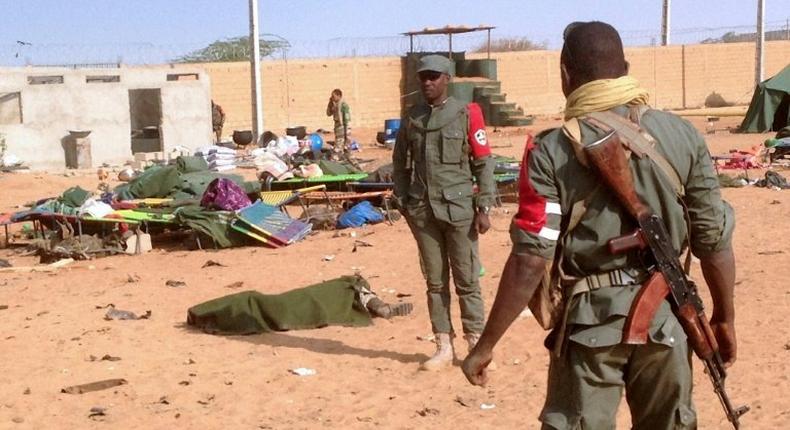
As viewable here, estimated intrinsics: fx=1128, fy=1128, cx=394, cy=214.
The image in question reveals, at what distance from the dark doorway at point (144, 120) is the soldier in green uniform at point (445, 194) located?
18666mm

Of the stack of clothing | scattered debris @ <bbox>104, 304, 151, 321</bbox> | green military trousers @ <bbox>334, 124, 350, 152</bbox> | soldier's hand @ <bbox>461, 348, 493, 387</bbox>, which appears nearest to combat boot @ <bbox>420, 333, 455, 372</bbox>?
scattered debris @ <bbox>104, 304, 151, 321</bbox>

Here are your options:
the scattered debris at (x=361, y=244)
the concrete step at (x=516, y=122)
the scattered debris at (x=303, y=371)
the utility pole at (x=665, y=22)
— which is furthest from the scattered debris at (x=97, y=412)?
the utility pole at (x=665, y=22)

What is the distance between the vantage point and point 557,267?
10.3 ft

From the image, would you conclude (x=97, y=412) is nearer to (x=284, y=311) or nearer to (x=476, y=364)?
(x=284, y=311)

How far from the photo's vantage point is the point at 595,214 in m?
3.09

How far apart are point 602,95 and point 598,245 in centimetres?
41

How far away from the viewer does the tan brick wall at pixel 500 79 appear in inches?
1164

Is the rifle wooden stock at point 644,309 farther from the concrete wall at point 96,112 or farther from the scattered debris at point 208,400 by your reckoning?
the concrete wall at point 96,112

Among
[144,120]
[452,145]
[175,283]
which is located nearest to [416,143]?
[452,145]

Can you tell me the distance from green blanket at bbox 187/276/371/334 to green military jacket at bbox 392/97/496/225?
65.0 inches

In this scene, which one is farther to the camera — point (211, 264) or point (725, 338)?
point (211, 264)

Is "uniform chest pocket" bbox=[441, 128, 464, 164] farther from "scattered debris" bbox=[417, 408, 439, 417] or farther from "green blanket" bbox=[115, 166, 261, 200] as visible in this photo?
"green blanket" bbox=[115, 166, 261, 200]

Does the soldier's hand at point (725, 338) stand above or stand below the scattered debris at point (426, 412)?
above

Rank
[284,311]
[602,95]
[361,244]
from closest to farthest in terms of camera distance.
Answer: [602,95]
[284,311]
[361,244]
